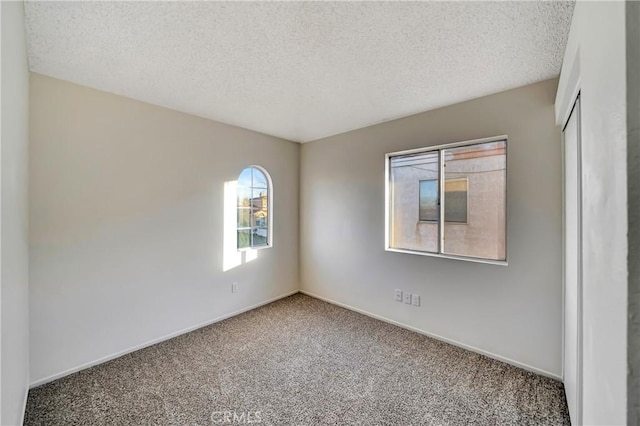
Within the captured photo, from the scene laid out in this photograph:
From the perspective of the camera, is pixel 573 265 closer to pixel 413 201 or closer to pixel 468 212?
pixel 468 212

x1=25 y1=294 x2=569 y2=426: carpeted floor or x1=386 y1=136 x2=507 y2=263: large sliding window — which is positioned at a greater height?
x1=386 y1=136 x2=507 y2=263: large sliding window

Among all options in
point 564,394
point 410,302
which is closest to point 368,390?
point 410,302

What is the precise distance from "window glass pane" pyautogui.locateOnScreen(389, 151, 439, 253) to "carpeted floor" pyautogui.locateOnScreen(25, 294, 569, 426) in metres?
1.04

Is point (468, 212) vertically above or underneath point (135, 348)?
above

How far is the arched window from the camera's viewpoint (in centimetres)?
346

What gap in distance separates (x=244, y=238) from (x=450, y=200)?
8.33 ft

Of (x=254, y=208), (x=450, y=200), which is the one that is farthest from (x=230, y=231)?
(x=450, y=200)

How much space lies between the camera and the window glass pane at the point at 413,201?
286 cm

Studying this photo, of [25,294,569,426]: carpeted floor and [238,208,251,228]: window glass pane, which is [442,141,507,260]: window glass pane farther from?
[238,208,251,228]: window glass pane

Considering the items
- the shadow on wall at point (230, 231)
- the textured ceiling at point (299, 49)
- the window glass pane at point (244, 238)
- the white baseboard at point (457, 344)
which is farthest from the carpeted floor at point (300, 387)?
the textured ceiling at point (299, 49)

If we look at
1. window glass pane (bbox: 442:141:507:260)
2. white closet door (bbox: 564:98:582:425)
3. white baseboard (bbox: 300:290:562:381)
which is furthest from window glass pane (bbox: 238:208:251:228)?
white closet door (bbox: 564:98:582:425)

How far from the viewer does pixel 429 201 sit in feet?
9.47

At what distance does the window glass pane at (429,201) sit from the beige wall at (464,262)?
0.44 meters

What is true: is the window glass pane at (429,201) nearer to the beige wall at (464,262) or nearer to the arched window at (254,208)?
the beige wall at (464,262)
